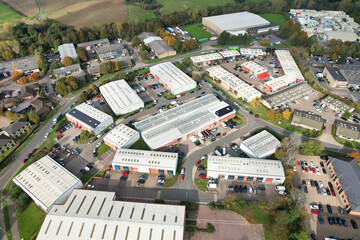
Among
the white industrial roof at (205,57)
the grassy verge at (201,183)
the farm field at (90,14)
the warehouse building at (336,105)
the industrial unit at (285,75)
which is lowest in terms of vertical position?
the grassy verge at (201,183)

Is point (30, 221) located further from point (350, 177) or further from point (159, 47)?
point (159, 47)

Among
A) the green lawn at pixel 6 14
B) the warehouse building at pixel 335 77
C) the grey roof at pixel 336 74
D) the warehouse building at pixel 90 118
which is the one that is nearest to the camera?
the warehouse building at pixel 90 118

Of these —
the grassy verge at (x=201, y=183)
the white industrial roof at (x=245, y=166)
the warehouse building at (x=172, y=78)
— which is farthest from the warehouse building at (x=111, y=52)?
Result: the grassy verge at (x=201, y=183)

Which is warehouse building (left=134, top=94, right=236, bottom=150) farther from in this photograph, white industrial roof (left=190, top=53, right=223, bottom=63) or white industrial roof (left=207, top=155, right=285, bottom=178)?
white industrial roof (left=190, top=53, right=223, bottom=63)

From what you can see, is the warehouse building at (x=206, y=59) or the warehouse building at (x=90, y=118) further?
the warehouse building at (x=206, y=59)

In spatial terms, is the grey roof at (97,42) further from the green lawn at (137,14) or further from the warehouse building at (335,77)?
the warehouse building at (335,77)

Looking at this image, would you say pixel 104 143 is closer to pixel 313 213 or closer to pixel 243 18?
pixel 313 213

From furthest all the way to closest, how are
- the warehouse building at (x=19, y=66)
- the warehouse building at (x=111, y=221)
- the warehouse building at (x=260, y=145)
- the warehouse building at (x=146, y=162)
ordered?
the warehouse building at (x=19, y=66)
the warehouse building at (x=260, y=145)
the warehouse building at (x=146, y=162)
the warehouse building at (x=111, y=221)
